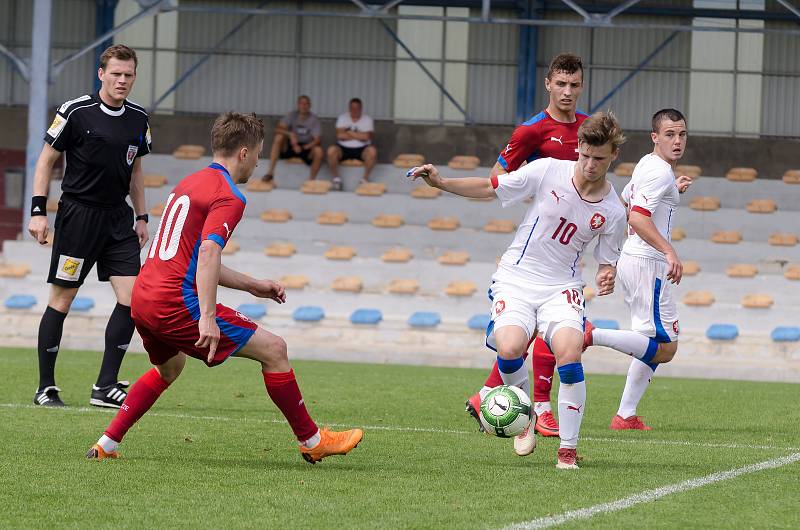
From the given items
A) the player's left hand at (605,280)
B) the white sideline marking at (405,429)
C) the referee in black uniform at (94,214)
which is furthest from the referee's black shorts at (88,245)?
the player's left hand at (605,280)

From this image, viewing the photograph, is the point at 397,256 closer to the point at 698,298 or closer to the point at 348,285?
the point at 348,285

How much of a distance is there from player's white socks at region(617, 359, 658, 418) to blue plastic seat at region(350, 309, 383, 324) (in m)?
7.59

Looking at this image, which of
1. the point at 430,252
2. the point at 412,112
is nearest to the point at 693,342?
the point at 430,252

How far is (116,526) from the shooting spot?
181 inches

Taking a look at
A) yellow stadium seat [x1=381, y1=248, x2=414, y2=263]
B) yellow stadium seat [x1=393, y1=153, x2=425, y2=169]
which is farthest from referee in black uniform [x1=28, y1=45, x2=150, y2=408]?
yellow stadium seat [x1=393, y1=153, x2=425, y2=169]

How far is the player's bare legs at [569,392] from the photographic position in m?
6.15

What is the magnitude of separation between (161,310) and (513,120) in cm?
1847

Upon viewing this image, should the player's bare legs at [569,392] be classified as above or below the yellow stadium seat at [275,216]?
below

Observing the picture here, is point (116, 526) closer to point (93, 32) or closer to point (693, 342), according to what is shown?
point (693, 342)

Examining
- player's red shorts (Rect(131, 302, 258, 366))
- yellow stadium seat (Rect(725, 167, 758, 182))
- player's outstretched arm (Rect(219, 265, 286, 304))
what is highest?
yellow stadium seat (Rect(725, 167, 758, 182))

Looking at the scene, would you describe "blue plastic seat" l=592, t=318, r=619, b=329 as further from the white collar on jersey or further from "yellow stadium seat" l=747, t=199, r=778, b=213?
the white collar on jersey

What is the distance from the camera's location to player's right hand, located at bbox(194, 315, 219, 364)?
5594 mm

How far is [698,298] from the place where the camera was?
16.2 metres

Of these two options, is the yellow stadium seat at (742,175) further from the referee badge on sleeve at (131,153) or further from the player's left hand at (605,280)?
the player's left hand at (605,280)
